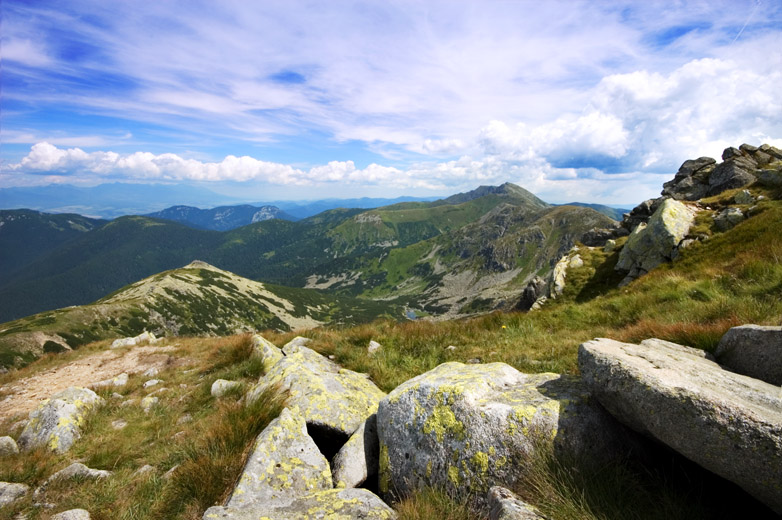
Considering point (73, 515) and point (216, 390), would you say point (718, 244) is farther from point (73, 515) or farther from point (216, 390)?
point (73, 515)

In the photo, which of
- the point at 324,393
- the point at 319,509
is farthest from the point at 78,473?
the point at 319,509

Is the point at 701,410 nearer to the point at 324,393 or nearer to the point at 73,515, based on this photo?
the point at 324,393

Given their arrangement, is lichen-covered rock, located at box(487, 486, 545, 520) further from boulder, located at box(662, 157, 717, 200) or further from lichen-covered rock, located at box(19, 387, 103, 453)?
boulder, located at box(662, 157, 717, 200)

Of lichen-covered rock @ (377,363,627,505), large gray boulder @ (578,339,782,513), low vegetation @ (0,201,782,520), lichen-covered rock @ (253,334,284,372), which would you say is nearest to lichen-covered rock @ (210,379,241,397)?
low vegetation @ (0,201,782,520)

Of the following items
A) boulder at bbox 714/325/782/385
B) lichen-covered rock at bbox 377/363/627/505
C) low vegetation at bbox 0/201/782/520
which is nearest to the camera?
low vegetation at bbox 0/201/782/520

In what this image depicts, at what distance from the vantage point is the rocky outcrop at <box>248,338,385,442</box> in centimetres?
666

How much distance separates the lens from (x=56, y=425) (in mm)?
9031

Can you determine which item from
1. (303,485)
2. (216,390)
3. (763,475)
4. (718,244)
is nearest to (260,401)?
(303,485)

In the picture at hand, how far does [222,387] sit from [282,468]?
542 centimetres

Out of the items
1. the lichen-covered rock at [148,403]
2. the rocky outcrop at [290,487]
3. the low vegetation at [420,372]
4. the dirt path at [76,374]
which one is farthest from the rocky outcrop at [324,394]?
the dirt path at [76,374]

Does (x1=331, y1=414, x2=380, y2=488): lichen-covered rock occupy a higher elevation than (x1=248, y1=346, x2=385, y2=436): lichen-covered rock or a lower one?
lower

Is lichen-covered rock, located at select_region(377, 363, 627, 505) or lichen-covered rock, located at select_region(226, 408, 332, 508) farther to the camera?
A: lichen-covered rock, located at select_region(226, 408, 332, 508)

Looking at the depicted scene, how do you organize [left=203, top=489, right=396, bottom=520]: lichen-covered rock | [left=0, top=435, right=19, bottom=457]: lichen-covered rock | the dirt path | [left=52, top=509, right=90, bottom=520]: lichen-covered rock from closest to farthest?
[left=203, top=489, right=396, bottom=520]: lichen-covered rock < [left=52, top=509, right=90, bottom=520]: lichen-covered rock < [left=0, top=435, right=19, bottom=457]: lichen-covered rock < the dirt path

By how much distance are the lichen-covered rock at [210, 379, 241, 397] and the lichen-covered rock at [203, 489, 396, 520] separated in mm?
5621
